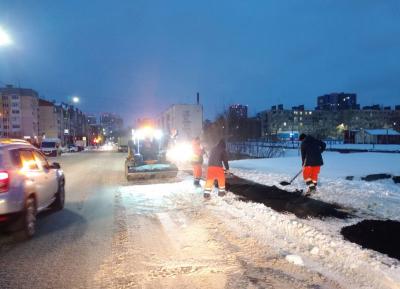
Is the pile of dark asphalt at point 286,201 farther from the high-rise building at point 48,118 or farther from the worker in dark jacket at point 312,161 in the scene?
the high-rise building at point 48,118

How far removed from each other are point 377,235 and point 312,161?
515 cm

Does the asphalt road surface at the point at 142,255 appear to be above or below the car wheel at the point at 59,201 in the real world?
below

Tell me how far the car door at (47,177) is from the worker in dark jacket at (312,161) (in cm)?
692

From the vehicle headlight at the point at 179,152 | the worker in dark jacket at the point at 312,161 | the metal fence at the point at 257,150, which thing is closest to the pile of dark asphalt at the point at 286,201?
the worker in dark jacket at the point at 312,161

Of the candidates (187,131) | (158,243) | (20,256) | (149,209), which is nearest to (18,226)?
Result: (20,256)

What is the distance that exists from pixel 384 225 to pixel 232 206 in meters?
3.62

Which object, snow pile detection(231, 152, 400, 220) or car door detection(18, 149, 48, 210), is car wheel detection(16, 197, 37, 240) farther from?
snow pile detection(231, 152, 400, 220)

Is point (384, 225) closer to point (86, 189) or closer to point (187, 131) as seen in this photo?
point (86, 189)

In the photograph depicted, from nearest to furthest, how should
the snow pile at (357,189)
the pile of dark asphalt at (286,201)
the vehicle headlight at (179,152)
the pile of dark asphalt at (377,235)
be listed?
the pile of dark asphalt at (377,235) → the pile of dark asphalt at (286,201) → the snow pile at (357,189) → the vehicle headlight at (179,152)

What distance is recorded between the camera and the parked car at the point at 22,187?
22.9 ft

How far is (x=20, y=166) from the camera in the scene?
764 centimetres

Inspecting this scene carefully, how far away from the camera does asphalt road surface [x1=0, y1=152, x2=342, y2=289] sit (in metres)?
5.27

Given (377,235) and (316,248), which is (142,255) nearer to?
(316,248)

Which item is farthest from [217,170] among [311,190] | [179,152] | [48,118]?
[48,118]
